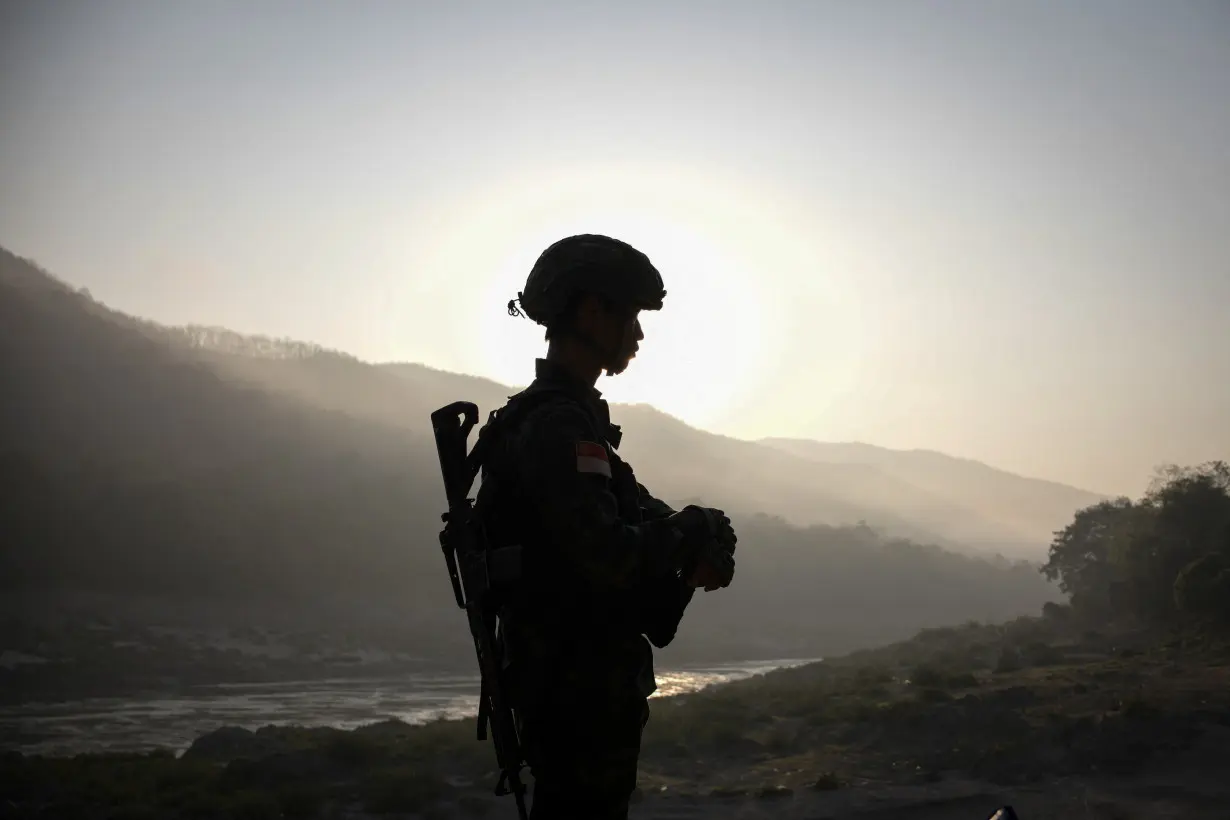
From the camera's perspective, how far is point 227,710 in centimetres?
4694

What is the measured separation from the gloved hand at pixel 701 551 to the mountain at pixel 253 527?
Result: 232 feet

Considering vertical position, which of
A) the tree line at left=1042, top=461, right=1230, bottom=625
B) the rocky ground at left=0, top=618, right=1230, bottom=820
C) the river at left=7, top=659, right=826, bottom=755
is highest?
the tree line at left=1042, top=461, right=1230, bottom=625

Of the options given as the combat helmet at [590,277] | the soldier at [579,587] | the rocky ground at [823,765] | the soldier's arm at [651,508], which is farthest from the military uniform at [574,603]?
the rocky ground at [823,765]

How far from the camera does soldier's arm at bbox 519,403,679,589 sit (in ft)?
9.04

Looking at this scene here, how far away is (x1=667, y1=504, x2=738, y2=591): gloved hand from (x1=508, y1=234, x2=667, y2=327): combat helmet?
772 millimetres

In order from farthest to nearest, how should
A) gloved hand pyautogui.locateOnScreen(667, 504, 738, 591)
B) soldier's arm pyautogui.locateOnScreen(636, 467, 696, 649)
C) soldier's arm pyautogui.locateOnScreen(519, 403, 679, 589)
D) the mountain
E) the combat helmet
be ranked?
the mountain
the combat helmet
soldier's arm pyautogui.locateOnScreen(636, 467, 696, 649)
gloved hand pyautogui.locateOnScreen(667, 504, 738, 591)
soldier's arm pyautogui.locateOnScreen(519, 403, 679, 589)

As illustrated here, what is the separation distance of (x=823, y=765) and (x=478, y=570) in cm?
1855

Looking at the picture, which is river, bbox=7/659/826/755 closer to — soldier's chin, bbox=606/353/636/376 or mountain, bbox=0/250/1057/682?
mountain, bbox=0/250/1057/682

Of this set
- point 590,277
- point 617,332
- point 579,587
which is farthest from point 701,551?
point 590,277

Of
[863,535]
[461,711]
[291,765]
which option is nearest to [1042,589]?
[863,535]

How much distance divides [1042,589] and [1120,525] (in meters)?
93.6

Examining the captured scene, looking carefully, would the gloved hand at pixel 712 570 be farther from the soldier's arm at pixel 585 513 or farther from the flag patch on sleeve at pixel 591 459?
the flag patch on sleeve at pixel 591 459

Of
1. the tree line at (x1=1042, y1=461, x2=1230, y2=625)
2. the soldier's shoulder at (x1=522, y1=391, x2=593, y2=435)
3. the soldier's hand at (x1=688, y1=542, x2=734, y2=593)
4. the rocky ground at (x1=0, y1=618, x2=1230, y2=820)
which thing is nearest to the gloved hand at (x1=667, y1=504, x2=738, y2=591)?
the soldier's hand at (x1=688, y1=542, x2=734, y2=593)

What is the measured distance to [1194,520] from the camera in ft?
141
